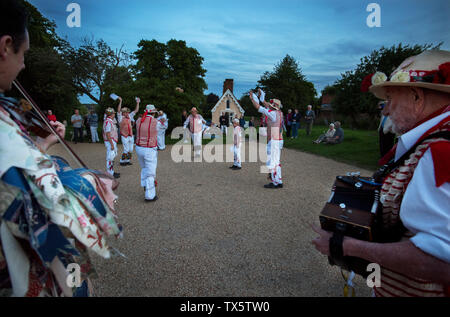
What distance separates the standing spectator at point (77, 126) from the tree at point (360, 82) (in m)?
28.1

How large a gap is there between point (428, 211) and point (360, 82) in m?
31.5

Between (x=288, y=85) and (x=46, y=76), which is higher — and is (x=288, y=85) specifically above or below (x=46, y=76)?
above

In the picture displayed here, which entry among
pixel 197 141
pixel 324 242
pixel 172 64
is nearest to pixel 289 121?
pixel 197 141

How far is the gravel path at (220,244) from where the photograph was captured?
286cm

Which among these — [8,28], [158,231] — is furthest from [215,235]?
[8,28]

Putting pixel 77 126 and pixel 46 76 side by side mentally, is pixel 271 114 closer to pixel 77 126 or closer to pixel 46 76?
pixel 77 126

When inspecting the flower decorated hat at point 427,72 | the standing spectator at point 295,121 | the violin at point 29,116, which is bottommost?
the violin at point 29,116

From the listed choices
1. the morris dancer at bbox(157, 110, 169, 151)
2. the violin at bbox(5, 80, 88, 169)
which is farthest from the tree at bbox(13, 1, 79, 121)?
the violin at bbox(5, 80, 88, 169)

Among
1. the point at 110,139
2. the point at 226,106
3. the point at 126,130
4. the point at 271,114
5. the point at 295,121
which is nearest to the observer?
the point at 271,114

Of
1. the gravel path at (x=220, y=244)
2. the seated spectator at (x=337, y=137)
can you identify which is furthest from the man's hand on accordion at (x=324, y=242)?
the seated spectator at (x=337, y=137)

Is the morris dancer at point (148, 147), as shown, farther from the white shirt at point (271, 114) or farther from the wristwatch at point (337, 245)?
the wristwatch at point (337, 245)

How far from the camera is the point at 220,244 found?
384 cm

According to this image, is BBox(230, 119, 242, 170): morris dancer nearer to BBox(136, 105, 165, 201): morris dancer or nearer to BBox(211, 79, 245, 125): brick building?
BBox(136, 105, 165, 201): morris dancer

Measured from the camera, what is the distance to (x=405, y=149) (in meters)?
1.28
